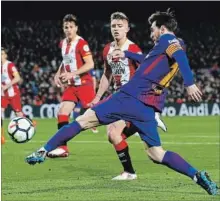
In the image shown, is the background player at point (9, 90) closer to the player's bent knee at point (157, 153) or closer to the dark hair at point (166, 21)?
the dark hair at point (166, 21)

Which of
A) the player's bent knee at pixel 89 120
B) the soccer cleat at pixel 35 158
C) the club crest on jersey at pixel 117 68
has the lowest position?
the soccer cleat at pixel 35 158

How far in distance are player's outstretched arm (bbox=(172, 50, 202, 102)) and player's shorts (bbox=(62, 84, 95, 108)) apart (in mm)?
5176

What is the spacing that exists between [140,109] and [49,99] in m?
22.9

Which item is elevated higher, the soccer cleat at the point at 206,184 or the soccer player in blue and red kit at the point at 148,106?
the soccer player in blue and red kit at the point at 148,106

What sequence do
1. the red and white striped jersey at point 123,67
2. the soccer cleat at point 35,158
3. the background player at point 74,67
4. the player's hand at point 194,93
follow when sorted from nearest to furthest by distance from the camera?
the player's hand at point 194,93
the soccer cleat at point 35,158
the red and white striped jersey at point 123,67
the background player at point 74,67

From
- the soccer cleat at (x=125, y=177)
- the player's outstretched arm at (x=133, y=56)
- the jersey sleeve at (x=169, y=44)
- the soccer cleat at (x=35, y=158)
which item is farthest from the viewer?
the soccer cleat at (x=125, y=177)

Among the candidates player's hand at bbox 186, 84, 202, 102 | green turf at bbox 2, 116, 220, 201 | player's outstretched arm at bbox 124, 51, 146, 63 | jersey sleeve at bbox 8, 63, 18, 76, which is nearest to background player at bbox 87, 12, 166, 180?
green turf at bbox 2, 116, 220, 201

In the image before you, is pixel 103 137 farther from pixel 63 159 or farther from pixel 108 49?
pixel 108 49

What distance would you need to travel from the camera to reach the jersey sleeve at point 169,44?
7.47 metres

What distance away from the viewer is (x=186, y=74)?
24.0ft

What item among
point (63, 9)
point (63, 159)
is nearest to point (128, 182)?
point (63, 159)

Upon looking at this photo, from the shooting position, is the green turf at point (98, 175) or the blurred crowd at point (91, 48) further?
the blurred crowd at point (91, 48)

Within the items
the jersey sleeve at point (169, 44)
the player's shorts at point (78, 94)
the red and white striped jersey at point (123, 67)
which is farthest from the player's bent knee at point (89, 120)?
the player's shorts at point (78, 94)

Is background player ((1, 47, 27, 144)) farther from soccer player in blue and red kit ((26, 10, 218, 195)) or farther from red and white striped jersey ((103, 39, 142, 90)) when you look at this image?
soccer player in blue and red kit ((26, 10, 218, 195))
